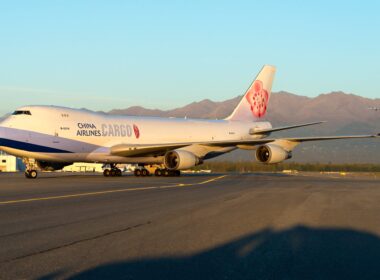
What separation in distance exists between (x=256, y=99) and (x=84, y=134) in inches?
795

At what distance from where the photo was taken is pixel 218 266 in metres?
7.68

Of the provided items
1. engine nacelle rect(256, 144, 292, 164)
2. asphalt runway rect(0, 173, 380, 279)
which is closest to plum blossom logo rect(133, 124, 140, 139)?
engine nacelle rect(256, 144, 292, 164)

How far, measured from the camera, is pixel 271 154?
41.7 metres

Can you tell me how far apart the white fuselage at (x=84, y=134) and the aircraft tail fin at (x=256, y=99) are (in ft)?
19.2

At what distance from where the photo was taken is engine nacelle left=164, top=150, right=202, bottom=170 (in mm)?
39438

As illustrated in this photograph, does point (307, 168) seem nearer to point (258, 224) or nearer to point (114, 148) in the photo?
point (114, 148)

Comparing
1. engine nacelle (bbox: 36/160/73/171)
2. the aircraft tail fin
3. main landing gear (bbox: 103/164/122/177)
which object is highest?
the aircraft tail fin

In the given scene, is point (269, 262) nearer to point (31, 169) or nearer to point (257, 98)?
point (31, 169)

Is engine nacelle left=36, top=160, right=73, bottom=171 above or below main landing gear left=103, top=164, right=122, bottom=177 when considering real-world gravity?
above

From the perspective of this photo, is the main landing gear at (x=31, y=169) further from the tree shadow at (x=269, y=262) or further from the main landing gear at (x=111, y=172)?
the tree shadow at (x=269, y=262)

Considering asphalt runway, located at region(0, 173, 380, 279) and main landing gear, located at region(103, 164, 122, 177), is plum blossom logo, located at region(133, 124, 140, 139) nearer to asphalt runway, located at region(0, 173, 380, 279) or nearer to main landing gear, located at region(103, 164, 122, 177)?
main landing gear, located at region(103, 164, 122, 177)

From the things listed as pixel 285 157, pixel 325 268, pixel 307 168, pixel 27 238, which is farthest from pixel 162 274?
pixel 307 168

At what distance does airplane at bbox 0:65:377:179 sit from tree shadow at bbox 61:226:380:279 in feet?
88.9

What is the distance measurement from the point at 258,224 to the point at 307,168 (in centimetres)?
8074
